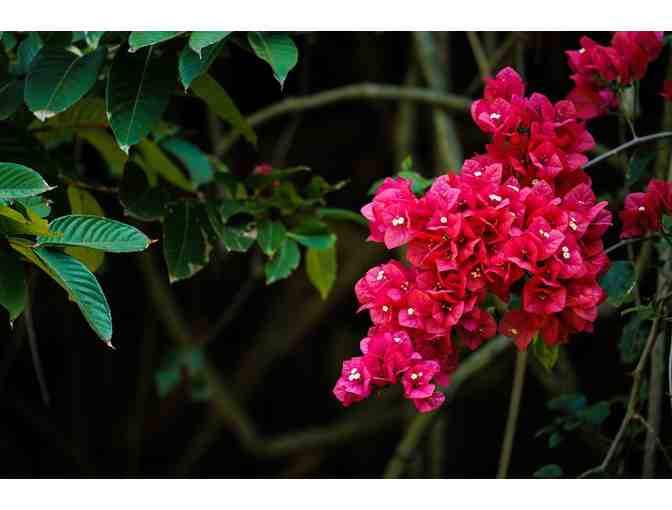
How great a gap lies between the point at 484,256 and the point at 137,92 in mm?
474

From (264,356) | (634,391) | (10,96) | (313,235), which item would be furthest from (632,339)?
(264,356)

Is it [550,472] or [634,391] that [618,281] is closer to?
[634,391]

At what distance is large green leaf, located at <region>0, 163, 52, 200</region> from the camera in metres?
0.87

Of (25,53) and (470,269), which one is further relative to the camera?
(25,53)

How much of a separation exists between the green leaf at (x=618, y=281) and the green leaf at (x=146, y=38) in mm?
568

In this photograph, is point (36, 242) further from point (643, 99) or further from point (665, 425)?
point (643, 99)

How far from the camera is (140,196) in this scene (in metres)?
1.24

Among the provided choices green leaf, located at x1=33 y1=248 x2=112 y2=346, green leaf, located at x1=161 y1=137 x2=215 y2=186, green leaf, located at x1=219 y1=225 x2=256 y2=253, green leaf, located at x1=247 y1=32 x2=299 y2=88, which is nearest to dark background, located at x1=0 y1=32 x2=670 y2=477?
green leaf, located at x1=161 y1=137 x2=215 y2=186

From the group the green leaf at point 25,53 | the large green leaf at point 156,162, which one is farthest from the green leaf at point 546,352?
the green leaf at point 25,53

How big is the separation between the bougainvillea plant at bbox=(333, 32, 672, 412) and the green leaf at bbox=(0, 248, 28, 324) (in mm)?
315

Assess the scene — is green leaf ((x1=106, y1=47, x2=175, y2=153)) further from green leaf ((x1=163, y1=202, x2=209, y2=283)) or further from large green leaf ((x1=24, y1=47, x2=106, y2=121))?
green leaf ((x1=163, y1=202, x2=209, y2=283))

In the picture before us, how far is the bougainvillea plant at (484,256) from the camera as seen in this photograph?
89 cm
